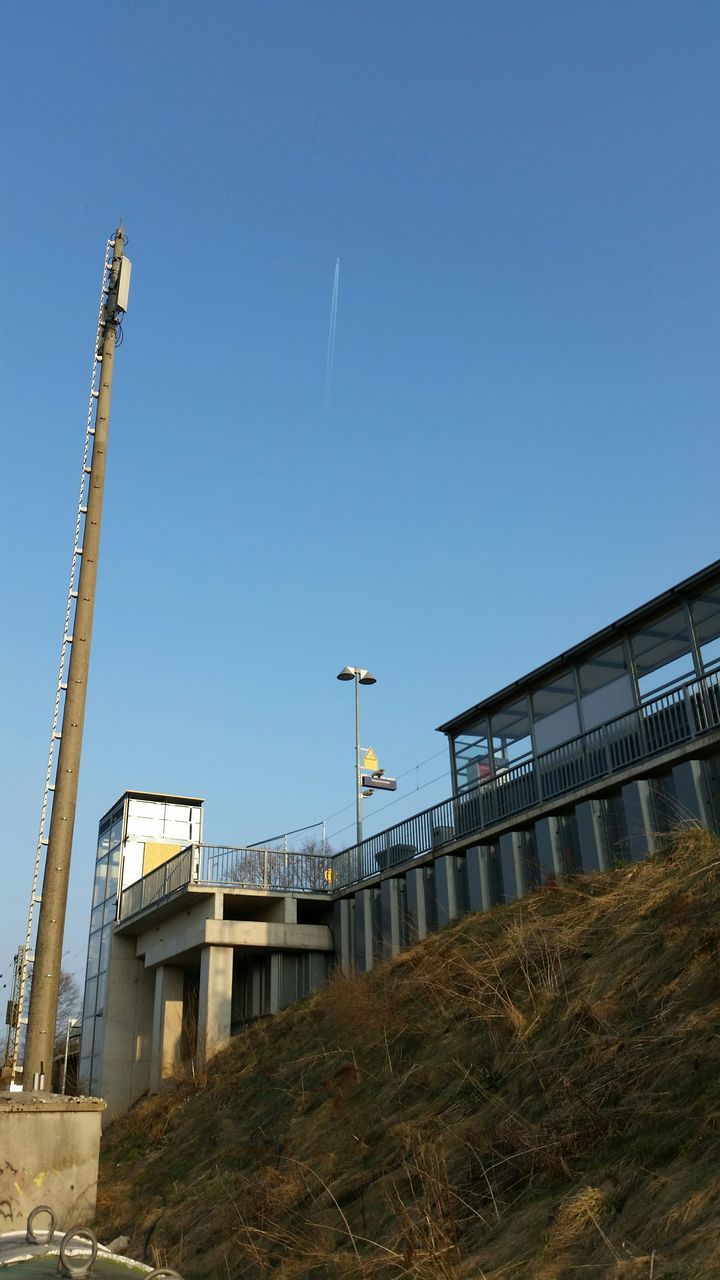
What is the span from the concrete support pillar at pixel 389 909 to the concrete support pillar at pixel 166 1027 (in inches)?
264

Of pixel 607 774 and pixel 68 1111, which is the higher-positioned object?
pixel 607 774

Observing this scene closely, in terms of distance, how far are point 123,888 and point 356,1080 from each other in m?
23.2

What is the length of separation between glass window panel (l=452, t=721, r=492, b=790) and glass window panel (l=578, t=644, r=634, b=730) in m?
3.84

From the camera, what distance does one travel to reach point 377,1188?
10.5 meters

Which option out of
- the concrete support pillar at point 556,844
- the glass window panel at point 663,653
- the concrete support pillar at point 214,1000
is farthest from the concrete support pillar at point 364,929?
the glass window panel at point 663,653

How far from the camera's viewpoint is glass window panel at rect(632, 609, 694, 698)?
2161cm

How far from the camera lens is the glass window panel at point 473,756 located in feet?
88.3

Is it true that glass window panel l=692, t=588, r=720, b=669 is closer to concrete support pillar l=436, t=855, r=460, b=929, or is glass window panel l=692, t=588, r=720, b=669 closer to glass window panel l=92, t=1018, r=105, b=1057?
concrete support pillar l=436, t=855, r=460, b=929

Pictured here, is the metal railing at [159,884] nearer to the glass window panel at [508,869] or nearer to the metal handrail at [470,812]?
the metal handrail at [470,812]

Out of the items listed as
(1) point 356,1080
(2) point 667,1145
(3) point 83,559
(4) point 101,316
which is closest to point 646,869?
(1) point 356,1080

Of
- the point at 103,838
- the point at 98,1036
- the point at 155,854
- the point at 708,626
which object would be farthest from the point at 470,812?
the point at 103,838

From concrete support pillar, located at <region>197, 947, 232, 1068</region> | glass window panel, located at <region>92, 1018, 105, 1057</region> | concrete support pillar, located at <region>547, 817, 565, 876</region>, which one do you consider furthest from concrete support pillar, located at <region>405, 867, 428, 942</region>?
glass window panel, located at <region>92, 1018, 105, 1057</region>

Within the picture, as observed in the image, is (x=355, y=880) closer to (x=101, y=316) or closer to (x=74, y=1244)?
(x=101, y=316)

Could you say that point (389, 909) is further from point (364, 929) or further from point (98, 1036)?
point (98, 1036)
